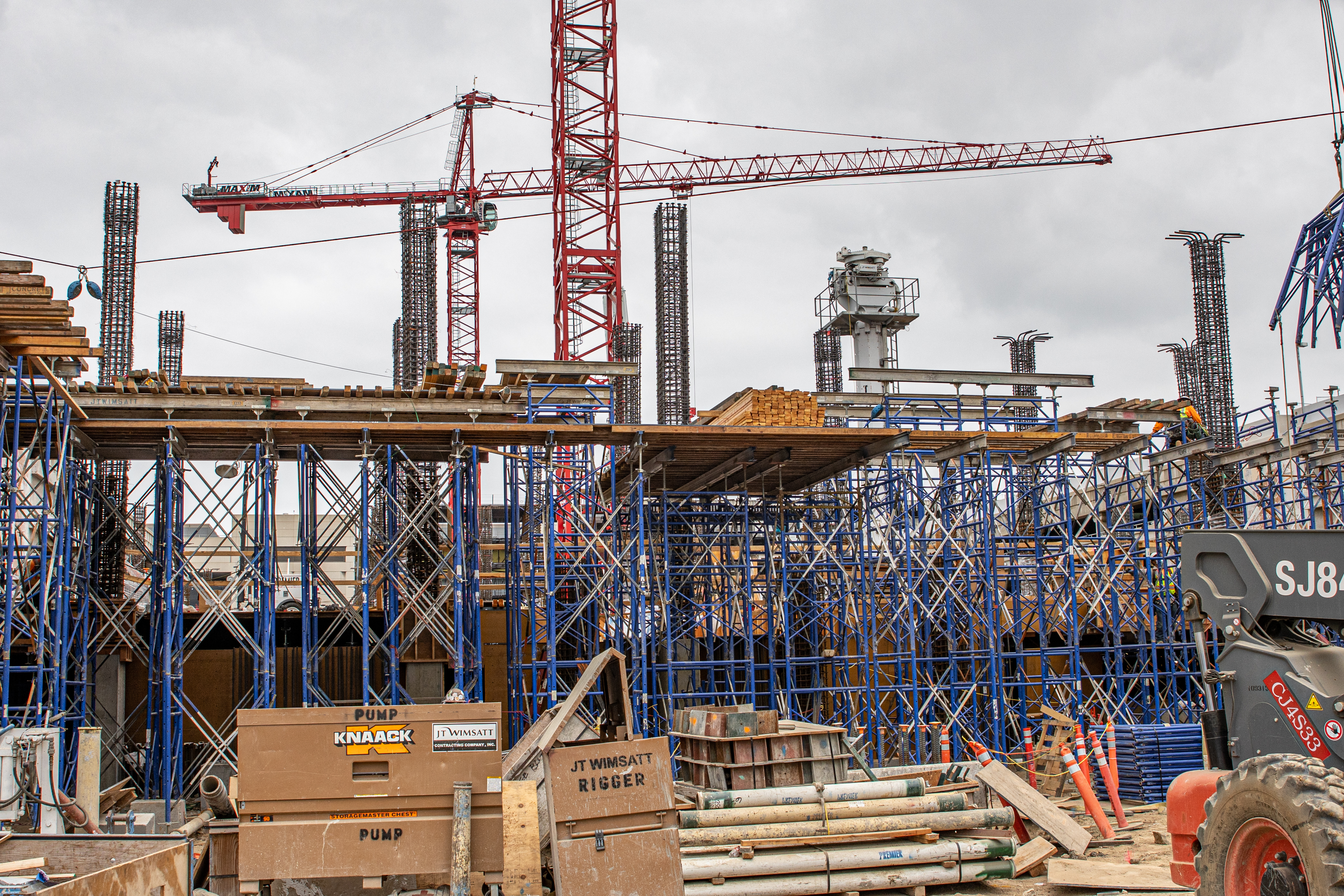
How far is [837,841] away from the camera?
40.1ft

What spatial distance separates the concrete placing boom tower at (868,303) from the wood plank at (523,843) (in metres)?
25.9

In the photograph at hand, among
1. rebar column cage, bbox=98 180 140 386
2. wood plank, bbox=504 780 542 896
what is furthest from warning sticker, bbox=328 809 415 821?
rebar column cage, bbox=98 180 140 386

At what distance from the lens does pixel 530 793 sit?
10.5 metres

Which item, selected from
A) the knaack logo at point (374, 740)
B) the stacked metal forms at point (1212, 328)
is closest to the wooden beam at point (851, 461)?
the knaack logo at point (374, 740)

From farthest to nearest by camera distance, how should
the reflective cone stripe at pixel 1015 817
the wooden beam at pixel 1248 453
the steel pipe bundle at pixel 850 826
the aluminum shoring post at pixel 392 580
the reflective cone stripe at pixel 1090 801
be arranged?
the wooden beam at pixel 1248 453 → the aluminum shoring post at pixel 392 580 → the reflective cone stripe at pixel 1090 801 → the reflective cone stripe at pixel 1015 817 → the steel pipe bundle at pixel 850 826

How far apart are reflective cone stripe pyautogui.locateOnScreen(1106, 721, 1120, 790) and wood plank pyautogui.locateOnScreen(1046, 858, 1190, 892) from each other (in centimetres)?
567

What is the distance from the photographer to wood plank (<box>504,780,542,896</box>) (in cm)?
1019

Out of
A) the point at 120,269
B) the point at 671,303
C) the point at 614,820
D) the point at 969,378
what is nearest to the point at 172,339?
the point at 120,269

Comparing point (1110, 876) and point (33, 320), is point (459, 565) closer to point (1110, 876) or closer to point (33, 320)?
point (33, 320)

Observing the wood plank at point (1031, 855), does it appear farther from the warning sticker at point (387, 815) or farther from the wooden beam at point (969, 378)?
the wooden beam at point (969, 378)

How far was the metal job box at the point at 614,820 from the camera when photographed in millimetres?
9359

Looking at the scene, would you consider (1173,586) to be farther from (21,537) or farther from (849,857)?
(21,537)

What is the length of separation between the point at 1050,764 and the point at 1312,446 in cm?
763

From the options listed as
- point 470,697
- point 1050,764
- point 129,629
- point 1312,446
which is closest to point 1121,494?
point 1312,446
